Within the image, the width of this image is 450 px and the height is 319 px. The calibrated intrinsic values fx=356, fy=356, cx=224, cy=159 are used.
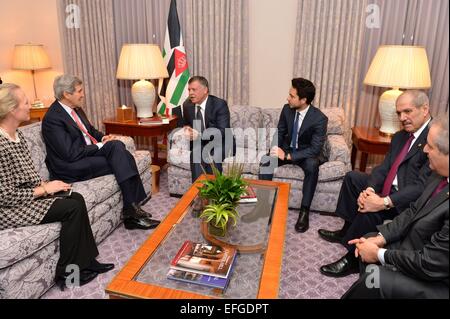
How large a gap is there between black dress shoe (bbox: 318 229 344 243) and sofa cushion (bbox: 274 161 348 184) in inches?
18.3

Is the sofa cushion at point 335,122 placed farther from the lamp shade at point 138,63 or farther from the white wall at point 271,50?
the lamp shade at point 138,63

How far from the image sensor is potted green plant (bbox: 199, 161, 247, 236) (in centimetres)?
197

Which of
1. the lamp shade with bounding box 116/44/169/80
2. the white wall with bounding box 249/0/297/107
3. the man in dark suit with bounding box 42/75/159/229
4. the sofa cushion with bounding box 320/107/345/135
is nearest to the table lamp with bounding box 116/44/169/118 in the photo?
the lamp shade with bounding box 116/44/169/80

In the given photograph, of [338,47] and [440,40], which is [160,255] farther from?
[440,40]

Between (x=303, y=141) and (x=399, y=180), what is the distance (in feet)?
3.24

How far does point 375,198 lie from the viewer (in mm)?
2191

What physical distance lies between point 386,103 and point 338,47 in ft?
2.71

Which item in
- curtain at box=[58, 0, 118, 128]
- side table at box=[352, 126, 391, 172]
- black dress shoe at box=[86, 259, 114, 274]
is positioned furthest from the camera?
curtain at box=[58, 0, 118, 128]

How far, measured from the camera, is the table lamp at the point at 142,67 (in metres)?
3.57

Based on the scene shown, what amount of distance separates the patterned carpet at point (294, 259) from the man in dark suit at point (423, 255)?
1.65ft

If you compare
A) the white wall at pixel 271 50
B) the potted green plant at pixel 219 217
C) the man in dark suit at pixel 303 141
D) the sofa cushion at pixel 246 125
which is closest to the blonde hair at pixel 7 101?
the potted green plant at pixel 219 217

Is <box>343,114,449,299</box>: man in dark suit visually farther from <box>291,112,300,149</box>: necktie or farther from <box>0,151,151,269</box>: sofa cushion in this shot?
<box>0,151,151,269</box>: sofa cushion

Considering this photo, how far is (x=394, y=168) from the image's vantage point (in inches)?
90.8
